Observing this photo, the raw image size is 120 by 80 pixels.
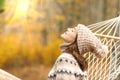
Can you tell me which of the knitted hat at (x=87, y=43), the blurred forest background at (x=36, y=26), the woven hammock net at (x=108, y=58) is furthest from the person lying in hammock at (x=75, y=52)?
the blurred forest background at (x=36, y=26)

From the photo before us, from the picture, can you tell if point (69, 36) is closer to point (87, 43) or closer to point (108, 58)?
point (87, 43)

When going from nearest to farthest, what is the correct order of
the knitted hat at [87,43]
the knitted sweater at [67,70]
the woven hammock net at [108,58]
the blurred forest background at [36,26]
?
the knitted sweater at [67,70] < the knitted hat at [87,43] < the woven hammock net at [108,58] < the blurred forest background at [36,26]

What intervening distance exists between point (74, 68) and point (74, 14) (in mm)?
4785

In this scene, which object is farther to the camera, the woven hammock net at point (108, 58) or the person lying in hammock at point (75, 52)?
the woven hammock net at point (108, 58)

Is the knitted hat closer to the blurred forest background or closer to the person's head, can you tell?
the person's head

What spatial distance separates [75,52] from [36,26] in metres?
4.50

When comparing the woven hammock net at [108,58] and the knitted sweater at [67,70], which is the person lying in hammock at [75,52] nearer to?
the knitted sweater at [67,70]

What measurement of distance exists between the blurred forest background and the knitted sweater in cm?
439

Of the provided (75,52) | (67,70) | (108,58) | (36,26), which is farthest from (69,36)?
(36,26)

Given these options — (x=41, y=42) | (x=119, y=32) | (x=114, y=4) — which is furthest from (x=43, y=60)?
(x=119, y=32)

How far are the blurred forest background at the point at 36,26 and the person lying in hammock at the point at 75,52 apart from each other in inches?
170

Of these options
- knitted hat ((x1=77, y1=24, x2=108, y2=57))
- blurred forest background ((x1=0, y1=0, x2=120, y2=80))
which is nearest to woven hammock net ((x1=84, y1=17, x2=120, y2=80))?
knitted hat ((x1=77, y1=24, x2=108, y2=57))

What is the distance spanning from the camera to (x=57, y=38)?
755cm

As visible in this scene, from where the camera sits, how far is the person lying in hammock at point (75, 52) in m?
2.94
